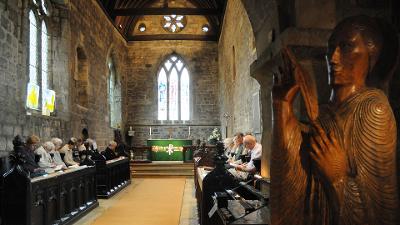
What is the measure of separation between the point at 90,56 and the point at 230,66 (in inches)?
183

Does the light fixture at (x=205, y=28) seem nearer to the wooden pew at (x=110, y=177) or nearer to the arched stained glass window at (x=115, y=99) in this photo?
the arched stained glass window at (x=115, y=99)

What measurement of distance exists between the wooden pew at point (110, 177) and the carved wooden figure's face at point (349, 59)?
7.39m

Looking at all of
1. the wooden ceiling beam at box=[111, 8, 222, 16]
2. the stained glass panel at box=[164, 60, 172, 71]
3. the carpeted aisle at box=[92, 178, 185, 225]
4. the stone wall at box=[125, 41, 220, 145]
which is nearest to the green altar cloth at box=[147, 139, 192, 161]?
the stone wall at box=[125, 41, 220, 145]

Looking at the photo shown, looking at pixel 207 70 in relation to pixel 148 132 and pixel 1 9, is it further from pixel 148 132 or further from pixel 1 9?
pixel 1 9

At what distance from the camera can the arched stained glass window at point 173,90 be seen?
19.8 meters

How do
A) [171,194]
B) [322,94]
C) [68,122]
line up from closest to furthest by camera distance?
1. [322,94]
2. [171,194]
3. [68,122]

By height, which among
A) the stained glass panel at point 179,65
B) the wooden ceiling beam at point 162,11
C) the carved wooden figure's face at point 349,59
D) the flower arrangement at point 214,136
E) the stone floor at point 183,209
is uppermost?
the wooden ceiling beam at point 162,11

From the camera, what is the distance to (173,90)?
1986 cm

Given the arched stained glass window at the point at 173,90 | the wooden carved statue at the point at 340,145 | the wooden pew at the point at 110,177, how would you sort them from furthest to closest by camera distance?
the arched stained glass window at the point at 173,90
the wooden pew at the point at 110,177
the wooden carved statue at the point at 340,145

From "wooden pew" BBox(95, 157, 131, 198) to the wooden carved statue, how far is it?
7.27 meters

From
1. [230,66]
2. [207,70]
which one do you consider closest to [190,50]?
[207,70]

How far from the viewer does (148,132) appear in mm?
19500

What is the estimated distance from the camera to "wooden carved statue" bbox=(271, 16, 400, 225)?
66.2 inches

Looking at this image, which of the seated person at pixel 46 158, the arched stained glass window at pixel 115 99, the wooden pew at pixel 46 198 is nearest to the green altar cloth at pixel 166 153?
the arched stained glass window at pixel 115 99
